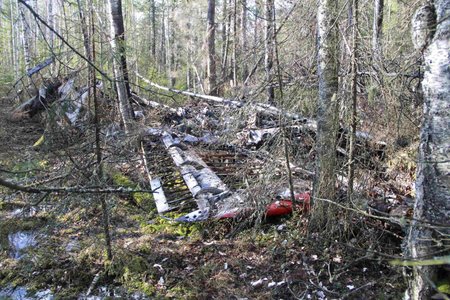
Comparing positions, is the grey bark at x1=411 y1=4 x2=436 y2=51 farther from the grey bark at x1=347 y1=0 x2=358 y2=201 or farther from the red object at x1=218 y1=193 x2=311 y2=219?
the red object at x1=218 y1=193 x2=311 y2=219

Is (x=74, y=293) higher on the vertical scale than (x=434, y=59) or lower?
lower

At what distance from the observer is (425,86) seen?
278cm

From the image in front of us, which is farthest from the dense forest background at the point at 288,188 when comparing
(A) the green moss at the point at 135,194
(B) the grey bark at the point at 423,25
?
(A) the green moss at the point at 135,194

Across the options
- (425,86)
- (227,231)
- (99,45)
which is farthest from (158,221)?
(425,86)

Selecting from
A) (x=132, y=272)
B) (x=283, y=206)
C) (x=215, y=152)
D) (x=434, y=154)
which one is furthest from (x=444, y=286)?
(x=215, y=152)

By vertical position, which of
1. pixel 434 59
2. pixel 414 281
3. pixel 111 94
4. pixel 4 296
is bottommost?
pixel 4 296

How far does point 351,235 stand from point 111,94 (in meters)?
3.48

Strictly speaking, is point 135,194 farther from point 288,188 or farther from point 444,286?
point 444,286

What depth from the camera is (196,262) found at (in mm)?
4160

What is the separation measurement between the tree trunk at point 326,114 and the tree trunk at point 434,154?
45.1 inches

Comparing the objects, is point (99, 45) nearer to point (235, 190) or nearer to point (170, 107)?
point (235, 190)

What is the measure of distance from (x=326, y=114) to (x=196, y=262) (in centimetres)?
230

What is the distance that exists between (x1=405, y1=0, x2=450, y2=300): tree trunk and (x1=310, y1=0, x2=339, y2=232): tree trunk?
1145 millimetres

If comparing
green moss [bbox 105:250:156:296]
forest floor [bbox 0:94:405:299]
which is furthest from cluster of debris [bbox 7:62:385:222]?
green moss [bbox 105:250:156:296]
